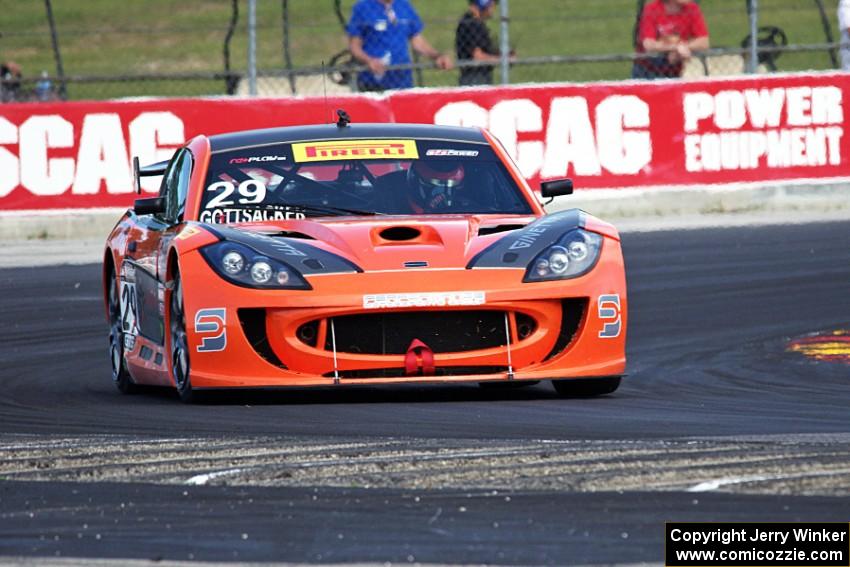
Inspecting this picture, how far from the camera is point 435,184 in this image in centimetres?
862

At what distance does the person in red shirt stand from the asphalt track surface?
8.80m

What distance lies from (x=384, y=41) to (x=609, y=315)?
410 inches

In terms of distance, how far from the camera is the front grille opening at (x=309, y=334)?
7.50 metres

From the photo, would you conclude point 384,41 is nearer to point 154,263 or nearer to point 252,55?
point 252,55

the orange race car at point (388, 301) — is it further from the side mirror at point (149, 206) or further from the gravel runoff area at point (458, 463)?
the gravel runoff area at point (458, 463)

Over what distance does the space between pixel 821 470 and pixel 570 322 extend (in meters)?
2.34

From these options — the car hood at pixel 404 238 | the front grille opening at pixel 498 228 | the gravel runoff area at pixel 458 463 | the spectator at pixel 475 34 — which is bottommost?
the spectator at pixel 475 34

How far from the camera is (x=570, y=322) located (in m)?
7.66

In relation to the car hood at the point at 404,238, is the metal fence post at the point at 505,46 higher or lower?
lower

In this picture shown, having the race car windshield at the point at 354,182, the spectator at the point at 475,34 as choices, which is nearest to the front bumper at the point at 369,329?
the race car windshield at the point at 354,182

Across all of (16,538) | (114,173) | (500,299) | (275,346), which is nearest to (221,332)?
(275,346)

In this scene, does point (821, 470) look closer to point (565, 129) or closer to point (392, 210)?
point (392, 210)

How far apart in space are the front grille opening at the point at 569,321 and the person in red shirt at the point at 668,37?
1084 centimetres

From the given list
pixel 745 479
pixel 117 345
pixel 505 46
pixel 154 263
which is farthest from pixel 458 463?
pixel 505 46
